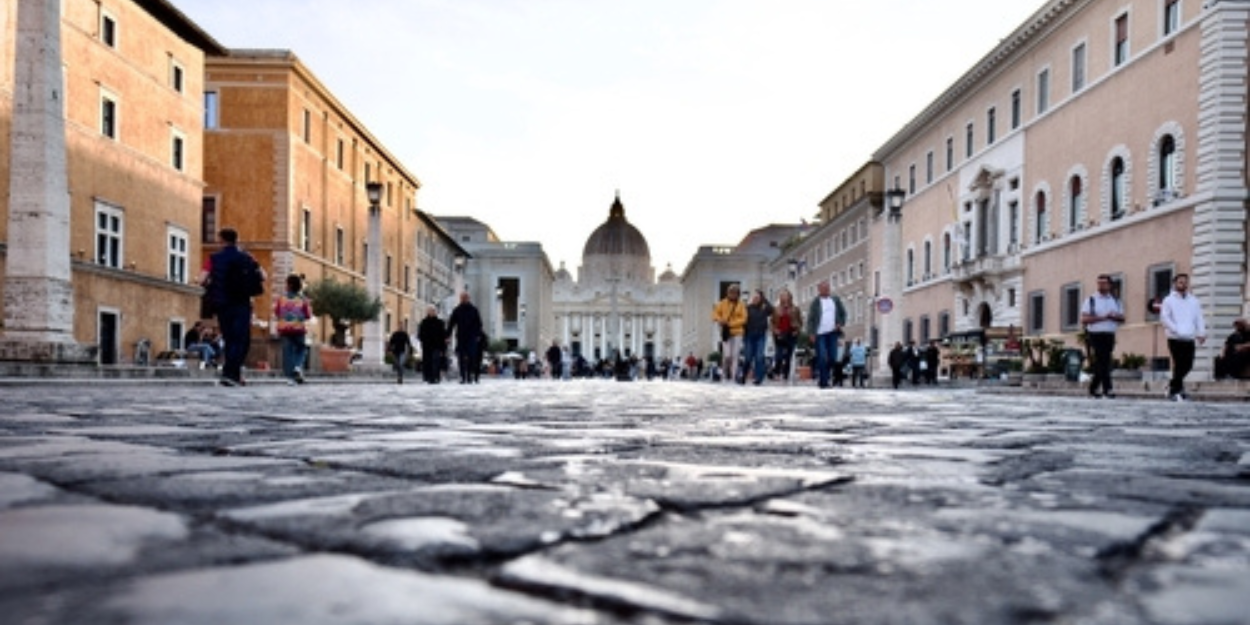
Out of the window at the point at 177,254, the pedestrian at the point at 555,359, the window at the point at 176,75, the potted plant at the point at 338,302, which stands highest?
the window at the point at 176,75

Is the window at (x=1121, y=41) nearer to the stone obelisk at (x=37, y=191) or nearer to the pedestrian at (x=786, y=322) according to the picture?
the pedestrian at (x=786, y=322)

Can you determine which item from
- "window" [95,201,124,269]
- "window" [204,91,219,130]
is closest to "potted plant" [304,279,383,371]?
"window" [204,91,219,130]

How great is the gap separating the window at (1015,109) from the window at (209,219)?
29484 millimetres

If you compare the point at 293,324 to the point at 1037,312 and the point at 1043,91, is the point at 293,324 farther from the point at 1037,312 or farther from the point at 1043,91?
the point at 1043,91

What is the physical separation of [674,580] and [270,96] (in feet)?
127

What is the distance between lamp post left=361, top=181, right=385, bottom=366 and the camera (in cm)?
2642

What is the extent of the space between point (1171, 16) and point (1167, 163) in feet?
13.0

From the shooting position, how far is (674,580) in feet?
4.20

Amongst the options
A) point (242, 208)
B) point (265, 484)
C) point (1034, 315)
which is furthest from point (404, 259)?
point (265, 484)

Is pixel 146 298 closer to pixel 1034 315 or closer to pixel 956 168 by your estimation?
pixel 1034 315

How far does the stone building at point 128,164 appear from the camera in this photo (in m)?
24.3

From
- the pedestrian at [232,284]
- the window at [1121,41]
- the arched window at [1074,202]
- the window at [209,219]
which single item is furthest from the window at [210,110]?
the window at [1121,41]

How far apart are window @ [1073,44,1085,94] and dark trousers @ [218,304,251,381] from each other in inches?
1140

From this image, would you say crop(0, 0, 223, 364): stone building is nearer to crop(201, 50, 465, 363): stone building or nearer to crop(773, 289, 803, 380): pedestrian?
crop(201, 50, 465, 363): stone building
